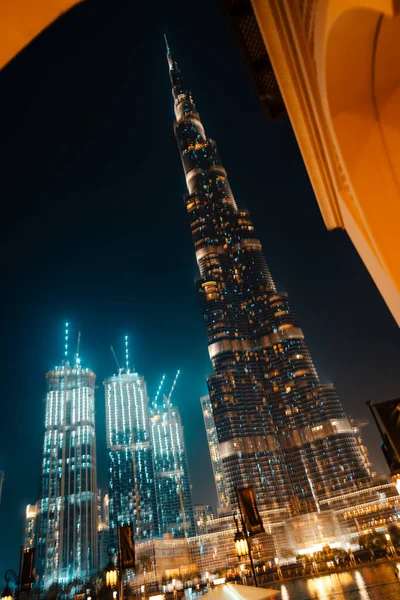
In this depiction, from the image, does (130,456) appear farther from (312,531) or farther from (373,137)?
(373,137)

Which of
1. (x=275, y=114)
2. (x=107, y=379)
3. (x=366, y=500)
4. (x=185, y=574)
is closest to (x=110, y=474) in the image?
(x=107, y=379)

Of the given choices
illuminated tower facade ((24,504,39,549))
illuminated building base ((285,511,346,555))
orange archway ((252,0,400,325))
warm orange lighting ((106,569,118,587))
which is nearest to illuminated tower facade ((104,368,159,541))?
illuminated tower facade ((24,504,39,549))

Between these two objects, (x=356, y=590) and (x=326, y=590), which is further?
(x=326, y=590)

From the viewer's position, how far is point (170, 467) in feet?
572

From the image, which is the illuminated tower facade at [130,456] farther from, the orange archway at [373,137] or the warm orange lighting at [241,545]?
the orange archway at [373,137]

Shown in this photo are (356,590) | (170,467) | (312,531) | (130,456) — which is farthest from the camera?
(170,467)

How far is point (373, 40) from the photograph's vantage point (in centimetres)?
302

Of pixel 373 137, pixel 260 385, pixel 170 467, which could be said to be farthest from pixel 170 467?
pixel 373 137

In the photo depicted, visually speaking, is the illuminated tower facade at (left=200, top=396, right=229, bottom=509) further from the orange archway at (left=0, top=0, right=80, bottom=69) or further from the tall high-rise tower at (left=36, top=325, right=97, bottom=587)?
the orange archway at (left=0, top=0, right=80, bottom=69)

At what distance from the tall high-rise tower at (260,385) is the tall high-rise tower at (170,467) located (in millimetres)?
76733

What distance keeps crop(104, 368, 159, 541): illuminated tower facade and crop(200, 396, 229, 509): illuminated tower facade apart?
25030 mm

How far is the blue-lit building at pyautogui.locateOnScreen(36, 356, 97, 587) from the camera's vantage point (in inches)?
4368

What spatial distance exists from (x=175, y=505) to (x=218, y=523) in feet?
273

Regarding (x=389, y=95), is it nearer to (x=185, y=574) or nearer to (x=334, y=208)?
(x=334, y=208)
